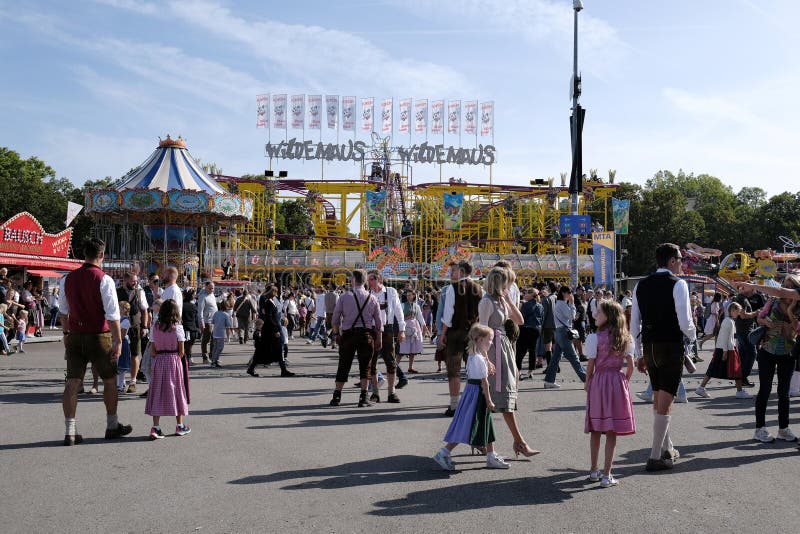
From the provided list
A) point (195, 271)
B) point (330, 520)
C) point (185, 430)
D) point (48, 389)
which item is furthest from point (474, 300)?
point (195, 271)

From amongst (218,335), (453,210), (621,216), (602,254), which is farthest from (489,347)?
(453,210)

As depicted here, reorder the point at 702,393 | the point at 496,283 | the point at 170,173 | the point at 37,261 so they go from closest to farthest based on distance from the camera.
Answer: the point at 496,283
the point at 702,393
the point at 37,261
the point at 170,173

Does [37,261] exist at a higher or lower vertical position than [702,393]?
higher

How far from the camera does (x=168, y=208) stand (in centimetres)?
3095

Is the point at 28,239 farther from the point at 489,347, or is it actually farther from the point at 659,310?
the point at 659,310

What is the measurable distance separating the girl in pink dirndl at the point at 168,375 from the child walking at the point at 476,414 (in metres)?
2.87

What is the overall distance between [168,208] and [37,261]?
6081 mm

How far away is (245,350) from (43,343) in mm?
6690

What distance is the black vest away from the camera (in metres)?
6.22

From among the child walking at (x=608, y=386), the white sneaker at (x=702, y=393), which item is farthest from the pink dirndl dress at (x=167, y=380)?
the white sneaker at (x=702, y=393)

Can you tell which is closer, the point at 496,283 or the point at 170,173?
the point at 496,283

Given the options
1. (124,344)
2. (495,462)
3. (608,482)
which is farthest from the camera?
(124,344)

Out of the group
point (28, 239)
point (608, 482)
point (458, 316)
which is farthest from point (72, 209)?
point (608, 482)

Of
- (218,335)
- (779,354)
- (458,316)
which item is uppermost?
(458,316)
